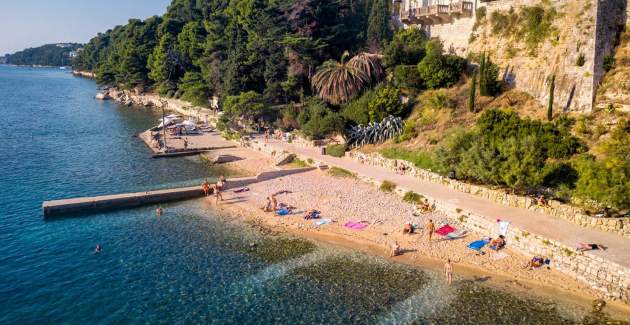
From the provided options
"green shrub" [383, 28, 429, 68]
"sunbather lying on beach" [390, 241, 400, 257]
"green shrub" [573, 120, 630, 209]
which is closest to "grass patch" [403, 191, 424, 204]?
"sunbather lying on beach" [390, 241, 400, 257]

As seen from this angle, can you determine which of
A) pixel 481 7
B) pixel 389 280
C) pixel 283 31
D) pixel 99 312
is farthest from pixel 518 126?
pixel 283 31

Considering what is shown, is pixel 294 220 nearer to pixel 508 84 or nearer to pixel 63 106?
pixel 508 84

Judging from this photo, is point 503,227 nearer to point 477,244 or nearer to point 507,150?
point 477,244

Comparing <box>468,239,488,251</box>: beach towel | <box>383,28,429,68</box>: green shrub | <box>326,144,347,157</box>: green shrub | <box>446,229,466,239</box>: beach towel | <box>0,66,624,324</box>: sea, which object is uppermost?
<box>383,28,429,68</box>: green shrub

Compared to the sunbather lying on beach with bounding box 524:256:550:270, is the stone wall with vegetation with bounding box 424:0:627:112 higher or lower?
higher

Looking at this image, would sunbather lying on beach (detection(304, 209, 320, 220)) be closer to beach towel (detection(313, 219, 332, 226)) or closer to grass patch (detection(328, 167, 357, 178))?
beach towel (detection(313, 219, 332, 226))
